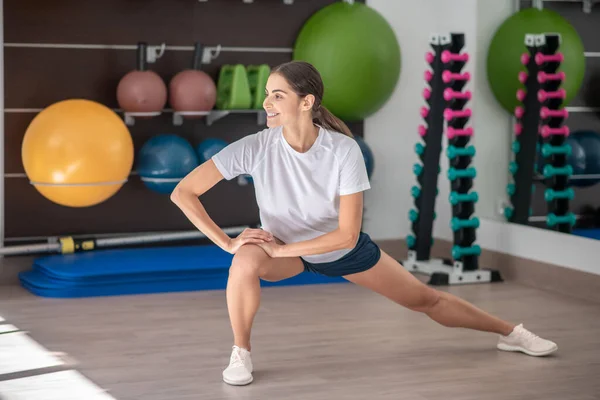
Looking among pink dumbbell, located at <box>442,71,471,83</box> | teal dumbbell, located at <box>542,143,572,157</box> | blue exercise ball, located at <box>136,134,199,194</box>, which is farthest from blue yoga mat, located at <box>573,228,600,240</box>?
blue exercise ball, located at <box>136,134,199,194</box>

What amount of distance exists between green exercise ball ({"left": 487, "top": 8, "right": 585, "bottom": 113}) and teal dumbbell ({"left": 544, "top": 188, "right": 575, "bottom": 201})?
47 cm

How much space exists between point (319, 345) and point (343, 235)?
2.71 feet

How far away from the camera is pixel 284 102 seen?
3205 mm

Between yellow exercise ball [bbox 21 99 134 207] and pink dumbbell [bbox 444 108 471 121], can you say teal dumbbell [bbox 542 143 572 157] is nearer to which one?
pink dumbbell [bbox 444 108 471 121]

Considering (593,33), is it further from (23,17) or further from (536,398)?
(23,17)

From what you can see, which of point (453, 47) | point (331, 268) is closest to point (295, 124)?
point (331, 268)

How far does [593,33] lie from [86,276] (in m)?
2.91

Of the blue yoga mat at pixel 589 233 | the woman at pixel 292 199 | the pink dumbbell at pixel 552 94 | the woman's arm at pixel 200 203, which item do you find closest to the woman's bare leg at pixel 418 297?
the woman at pixel 292 199

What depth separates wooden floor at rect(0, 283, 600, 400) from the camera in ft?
10.7

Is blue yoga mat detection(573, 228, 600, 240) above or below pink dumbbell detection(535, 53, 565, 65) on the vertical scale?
below

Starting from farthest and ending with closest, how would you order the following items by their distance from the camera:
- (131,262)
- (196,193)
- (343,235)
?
(131,262), (196,193), (343,235)

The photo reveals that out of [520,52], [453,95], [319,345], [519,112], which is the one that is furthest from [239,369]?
[520,52]

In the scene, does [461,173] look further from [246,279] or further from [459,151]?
[246,279]

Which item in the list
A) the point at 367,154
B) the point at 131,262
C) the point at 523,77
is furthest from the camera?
the point at 367,154
